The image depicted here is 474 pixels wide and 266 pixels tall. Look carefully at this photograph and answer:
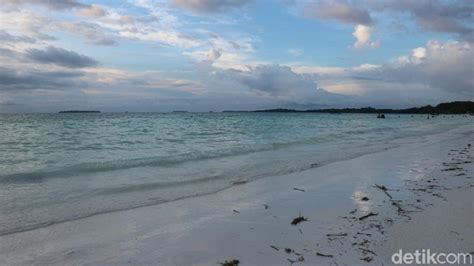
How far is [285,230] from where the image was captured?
267 inches

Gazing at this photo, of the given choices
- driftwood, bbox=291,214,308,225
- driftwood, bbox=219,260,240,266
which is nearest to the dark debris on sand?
driftwood, bbox=291,214,308,225

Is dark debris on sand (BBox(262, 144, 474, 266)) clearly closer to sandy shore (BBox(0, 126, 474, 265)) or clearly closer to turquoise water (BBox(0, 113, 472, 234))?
sandy shore (BBox(0, 126, 474, 265))

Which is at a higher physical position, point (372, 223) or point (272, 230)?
point (372, 223)

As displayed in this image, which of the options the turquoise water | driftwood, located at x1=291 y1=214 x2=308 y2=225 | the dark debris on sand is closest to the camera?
the dark debris on sand

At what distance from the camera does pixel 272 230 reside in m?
6.79

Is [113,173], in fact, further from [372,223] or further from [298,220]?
[372,223]

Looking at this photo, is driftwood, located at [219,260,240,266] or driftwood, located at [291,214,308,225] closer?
driftwood, located at [219,260,240,266]

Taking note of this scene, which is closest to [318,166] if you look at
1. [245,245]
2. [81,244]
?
[245,245]

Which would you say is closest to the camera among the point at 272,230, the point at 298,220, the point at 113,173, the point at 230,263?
the point at 230,263

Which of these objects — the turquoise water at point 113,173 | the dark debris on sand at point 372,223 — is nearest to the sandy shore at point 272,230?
the dark debris on sand at point 372,223

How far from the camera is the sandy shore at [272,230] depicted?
18.5ft

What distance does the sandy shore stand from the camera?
5.62 m

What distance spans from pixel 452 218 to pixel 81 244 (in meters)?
6.70

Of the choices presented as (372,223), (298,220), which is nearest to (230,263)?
(298,220)
